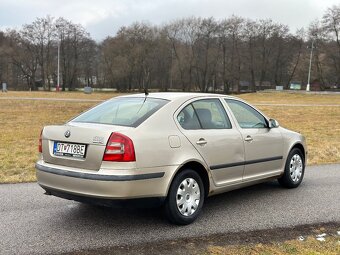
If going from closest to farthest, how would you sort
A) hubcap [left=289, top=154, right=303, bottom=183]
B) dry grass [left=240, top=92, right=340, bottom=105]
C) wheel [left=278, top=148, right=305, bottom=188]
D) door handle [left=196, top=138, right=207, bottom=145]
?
door handle [left=196, top=138, right=207, bottom=145] → wheel [left=278, top=148, right=305, bottom=188] → hubcap [left=289, top=154, right=303, bottom=183] → dry grass [left=240, top=92, right=340, bottom=105]

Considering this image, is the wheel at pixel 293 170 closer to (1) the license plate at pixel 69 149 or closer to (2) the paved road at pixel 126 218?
(2) the paved road at pixel 126 218

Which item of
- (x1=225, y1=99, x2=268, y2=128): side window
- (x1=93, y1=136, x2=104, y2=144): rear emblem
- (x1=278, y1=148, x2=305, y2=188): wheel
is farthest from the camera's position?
(x1=278, y1=148, x2=305, y2=188): wheel

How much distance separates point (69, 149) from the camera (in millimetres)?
4887

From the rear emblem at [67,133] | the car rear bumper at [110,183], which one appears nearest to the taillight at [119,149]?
the car rear bumper at [110,183]

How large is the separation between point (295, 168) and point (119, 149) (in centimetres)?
371

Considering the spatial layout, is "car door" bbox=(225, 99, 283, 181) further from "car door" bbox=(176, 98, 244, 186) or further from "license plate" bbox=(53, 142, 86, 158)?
"license plate" bbox=(53, 142, 86, 158)

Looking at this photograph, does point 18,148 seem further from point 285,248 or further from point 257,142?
point 285,248

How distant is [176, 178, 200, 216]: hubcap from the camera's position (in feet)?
16.6

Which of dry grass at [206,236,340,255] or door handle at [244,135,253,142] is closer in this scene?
dry grass at [206,236,340,255]

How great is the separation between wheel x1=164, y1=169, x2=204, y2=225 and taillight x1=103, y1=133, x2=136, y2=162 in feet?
2.26

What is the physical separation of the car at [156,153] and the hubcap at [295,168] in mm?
959

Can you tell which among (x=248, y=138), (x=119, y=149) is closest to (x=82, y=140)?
(x=119, y=149)

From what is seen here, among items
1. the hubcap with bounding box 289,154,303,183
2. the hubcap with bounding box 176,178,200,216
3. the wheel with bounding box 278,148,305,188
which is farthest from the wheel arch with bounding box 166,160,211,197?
the hubcap with bounding box 289,154,303,183

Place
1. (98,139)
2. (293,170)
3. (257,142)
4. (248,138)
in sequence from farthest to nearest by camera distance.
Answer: (293,170), (257,142), (248,138), (98,139)
